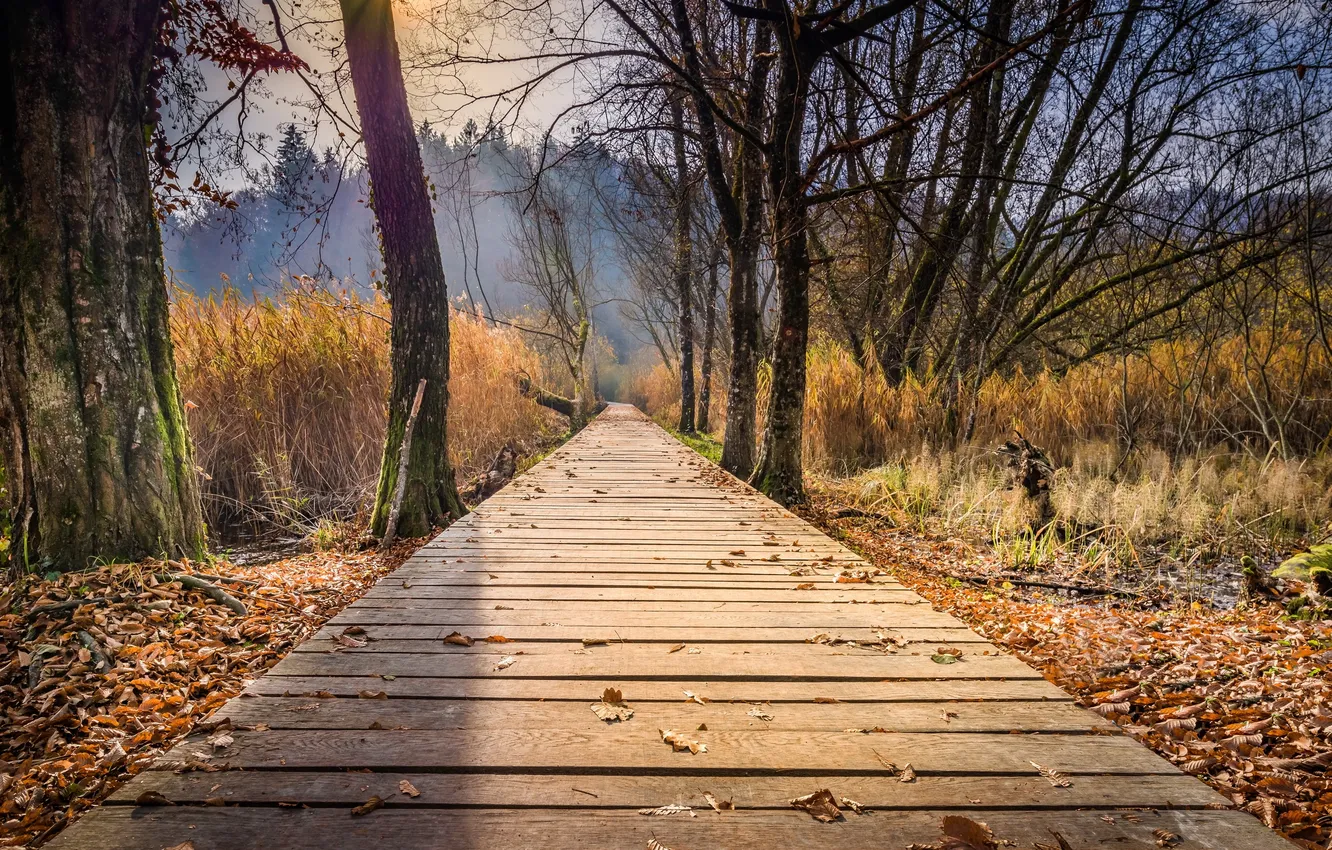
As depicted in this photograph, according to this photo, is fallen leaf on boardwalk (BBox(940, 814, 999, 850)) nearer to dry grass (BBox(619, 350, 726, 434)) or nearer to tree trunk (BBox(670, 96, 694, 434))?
tree trunk (BBox(670, 96, 694, 434))

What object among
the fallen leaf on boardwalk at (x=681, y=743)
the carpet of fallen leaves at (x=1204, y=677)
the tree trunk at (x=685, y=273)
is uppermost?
the tree trunk at (x=685, y=273)

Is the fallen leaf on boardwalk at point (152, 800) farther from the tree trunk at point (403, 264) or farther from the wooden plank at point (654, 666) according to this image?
the tree trunk at point (403, 264)

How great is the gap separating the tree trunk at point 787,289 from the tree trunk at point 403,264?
298 centimetres

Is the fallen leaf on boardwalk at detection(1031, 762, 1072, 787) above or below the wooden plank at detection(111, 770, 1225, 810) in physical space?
below

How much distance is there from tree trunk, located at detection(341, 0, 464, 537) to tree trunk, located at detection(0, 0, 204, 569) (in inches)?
59.5

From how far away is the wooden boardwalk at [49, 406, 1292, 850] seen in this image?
3.93 ft

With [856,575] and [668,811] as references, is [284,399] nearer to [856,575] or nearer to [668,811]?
[856,575]

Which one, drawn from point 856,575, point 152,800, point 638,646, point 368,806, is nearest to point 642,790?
point 368,806

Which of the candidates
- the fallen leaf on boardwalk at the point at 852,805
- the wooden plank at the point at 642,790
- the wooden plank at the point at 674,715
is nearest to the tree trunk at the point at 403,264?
the wooden plank at the point at 674,715

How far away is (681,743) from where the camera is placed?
1.50 m

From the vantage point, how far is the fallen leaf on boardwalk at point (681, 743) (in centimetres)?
148

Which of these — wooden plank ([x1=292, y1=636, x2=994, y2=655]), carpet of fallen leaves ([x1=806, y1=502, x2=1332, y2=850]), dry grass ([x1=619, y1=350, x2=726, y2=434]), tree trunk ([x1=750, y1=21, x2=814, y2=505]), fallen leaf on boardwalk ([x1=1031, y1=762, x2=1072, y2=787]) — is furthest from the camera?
dry grass ([x1=619, y1=350, x2=726, y2=434])

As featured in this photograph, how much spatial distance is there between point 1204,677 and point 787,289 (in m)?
4.07

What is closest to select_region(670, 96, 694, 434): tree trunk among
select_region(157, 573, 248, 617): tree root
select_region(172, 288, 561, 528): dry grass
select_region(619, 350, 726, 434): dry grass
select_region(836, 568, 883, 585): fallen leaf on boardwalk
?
select_region(619, 350, 726, 434): dry grass
